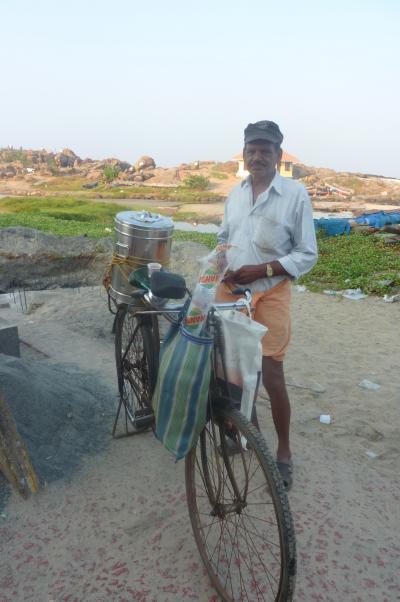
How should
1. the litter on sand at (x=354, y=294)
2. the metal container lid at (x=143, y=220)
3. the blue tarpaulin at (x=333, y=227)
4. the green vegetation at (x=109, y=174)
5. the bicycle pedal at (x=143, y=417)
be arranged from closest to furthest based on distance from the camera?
the bicycle pedal at (x=143, y=417), the metal container lid at (x=143, y=220), the litter on sand at (x=354, y=294), the blue tarpaulin at (x=333, y=227), the green vegetation at (x=109, y=174)

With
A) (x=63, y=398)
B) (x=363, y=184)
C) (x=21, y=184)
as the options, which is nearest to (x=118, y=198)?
(x=21, y=184)

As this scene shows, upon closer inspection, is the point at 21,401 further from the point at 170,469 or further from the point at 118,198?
the point at 118,198

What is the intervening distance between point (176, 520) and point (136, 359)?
92 cm

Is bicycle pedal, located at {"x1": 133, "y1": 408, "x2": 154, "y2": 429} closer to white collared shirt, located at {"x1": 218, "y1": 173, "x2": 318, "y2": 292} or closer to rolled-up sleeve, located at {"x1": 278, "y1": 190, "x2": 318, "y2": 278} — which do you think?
white collared shirt, located at {"x1": 218, "y1": 173, "x2": 318, "y2": 292}

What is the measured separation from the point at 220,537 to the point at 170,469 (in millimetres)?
746

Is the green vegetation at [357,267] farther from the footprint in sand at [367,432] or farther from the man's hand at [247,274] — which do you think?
Result: the man's hand at [247,274]

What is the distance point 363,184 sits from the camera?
48938 mm

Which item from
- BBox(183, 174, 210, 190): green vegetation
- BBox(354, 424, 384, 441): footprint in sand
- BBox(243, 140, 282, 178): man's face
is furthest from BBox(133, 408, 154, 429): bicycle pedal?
BBox(183, 174, 210, 190): green vegetation

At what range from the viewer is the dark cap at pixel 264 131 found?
8.46 ft

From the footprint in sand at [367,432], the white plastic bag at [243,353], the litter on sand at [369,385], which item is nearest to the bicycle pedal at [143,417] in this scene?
the white plastic bag at [243,353]

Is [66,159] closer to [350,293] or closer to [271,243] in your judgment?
[350,293]

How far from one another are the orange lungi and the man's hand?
102 millimetres

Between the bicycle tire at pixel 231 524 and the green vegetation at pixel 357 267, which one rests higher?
the bicycle tire at pixel 231 524

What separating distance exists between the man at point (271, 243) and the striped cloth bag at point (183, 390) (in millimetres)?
727
